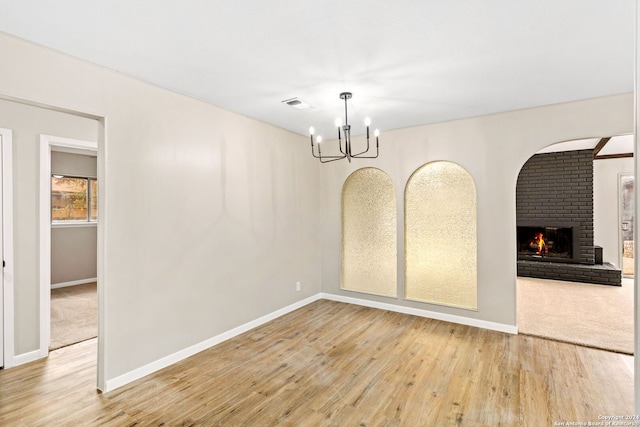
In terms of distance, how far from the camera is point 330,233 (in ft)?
17.1

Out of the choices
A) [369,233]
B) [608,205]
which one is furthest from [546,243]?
[369,233]

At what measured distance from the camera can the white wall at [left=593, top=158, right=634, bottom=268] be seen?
6602 millimetres

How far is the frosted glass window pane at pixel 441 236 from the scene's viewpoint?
4.12 m

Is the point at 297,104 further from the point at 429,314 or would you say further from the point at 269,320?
the point at 429,314

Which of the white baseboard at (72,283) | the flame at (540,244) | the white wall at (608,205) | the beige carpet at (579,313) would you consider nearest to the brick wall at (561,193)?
the flame at (540,244)

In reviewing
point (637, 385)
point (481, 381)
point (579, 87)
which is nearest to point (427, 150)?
point (579, 87)

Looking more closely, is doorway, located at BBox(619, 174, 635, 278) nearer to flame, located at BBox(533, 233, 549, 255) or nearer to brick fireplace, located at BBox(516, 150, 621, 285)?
brick fireplace, located at BBox(516, 150, 621, 285)

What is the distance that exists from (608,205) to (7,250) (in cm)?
974

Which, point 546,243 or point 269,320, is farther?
point 546,243

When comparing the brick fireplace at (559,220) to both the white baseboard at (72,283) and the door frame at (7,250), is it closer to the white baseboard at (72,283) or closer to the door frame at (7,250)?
the door frame at (7,250)

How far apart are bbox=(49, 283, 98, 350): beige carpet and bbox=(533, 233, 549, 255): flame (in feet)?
26.2

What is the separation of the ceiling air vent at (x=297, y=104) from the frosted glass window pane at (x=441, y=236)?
6.15 ft

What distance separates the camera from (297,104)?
3.46 m

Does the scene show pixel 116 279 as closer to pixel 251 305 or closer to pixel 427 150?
pixel 251 305
